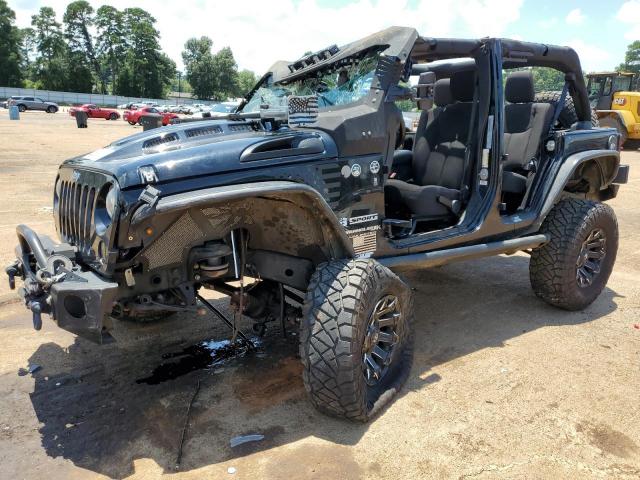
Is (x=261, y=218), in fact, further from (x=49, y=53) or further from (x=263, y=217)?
(x=49, y=53)

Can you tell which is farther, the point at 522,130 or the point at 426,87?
the point at 522,130

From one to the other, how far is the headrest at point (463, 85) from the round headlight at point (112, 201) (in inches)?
126

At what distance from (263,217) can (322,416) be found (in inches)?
49.8

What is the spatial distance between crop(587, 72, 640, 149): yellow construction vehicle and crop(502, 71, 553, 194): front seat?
17.4 m

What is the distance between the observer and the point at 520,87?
16.3ft

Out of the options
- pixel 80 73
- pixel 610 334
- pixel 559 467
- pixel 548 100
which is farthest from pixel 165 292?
pixel 80 73

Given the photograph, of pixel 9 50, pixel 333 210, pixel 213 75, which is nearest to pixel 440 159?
pixel 333 210

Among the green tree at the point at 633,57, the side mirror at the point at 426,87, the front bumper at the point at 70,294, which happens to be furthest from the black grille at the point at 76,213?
the green tree at the point at 633,57

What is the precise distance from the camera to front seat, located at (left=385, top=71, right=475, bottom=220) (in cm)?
445

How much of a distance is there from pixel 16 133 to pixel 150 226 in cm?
2265

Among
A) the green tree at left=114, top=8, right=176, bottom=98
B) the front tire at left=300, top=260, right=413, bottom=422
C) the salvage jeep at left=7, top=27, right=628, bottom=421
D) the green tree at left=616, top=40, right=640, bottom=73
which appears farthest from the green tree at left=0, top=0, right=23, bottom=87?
the green tree at left=616, top=40, right=640, bottom=73

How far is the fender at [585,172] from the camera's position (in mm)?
4695

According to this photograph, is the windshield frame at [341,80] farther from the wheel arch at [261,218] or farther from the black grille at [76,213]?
the black grille at [76,213]

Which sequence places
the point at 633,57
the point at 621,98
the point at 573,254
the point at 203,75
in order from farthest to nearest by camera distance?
the point at 633,57 < the point at 203,75 < the point at 621,98 < the point at 573,254
